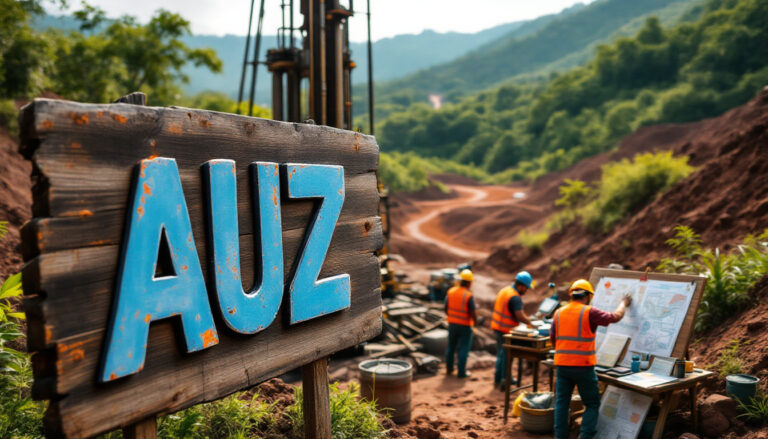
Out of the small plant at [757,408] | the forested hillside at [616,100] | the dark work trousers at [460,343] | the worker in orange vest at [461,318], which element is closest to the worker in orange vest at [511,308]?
the worker in orange vest at [461,318]

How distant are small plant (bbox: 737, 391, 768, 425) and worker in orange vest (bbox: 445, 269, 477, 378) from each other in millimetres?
4166

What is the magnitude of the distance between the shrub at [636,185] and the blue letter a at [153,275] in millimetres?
15642

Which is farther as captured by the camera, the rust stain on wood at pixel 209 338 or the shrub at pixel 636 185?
the shrub at pixel 636 185

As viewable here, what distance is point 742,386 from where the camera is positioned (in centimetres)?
578

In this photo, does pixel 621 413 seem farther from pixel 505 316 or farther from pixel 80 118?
pixel 80 118

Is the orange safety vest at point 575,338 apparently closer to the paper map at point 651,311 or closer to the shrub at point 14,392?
the paper map at point 651,311

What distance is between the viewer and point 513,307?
27.9 ft

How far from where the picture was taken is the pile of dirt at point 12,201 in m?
8.57

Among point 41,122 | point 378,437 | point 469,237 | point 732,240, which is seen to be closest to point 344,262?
point 41,122

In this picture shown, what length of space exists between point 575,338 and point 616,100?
42827 millimetres

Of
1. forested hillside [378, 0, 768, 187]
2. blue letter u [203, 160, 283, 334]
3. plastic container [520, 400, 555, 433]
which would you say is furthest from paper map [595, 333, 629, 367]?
forested hillside [378, 0, 768, 187]

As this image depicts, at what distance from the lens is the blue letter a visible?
2332 mm

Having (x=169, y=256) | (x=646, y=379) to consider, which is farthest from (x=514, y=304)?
(x=169, y=256)

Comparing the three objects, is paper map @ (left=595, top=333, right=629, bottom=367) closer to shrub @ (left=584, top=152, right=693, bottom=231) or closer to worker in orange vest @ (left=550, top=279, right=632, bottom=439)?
worker in orange vest @ (left=550, top=279, right=632, bottom=439)
